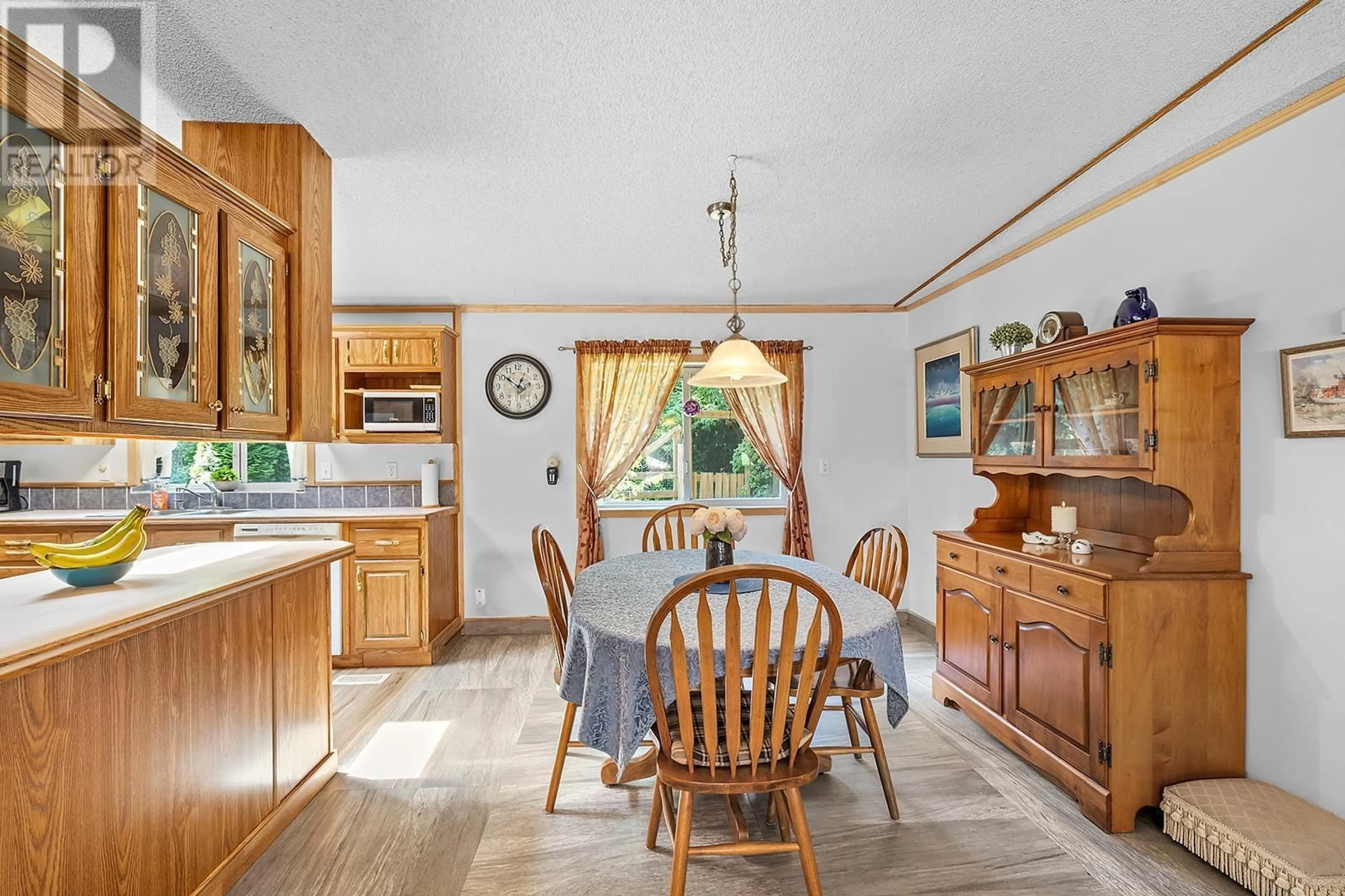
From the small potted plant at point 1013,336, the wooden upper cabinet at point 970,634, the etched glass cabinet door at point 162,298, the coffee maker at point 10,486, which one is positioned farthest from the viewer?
the coffee maker at point 10,486

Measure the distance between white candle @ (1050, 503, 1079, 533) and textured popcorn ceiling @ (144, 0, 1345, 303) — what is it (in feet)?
4.46

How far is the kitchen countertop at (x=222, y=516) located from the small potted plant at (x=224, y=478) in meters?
0.19

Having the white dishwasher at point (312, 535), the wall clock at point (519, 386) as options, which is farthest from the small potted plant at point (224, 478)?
the wall clock at point (519, 386)

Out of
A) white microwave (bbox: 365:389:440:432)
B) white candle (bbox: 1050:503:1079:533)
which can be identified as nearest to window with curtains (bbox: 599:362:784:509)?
white microwave (bbox: 365:389:440:432)

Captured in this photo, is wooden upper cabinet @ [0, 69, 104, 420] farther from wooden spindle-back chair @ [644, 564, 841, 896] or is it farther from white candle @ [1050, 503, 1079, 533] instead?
white candle @ [1050, 503, 1079, 533]

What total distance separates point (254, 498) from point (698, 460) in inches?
124

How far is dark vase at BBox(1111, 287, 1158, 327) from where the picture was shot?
2.35 meters

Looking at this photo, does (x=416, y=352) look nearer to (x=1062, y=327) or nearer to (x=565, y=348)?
(x=565, y=348)

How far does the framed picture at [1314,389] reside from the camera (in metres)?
1.93

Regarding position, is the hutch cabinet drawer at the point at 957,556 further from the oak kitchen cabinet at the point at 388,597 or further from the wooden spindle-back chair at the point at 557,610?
the oak kitchen cabinet at the point at 388,597

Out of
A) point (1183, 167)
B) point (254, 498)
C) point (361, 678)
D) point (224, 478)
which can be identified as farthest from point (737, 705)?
point (224, 478)

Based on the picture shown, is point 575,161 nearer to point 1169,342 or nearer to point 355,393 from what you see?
point 1169,342

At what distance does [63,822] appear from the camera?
1369 mm

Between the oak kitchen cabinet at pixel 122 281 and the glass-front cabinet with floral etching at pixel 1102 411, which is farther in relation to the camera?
the glass-front cabinet with floral etching at pixel 1102 411
